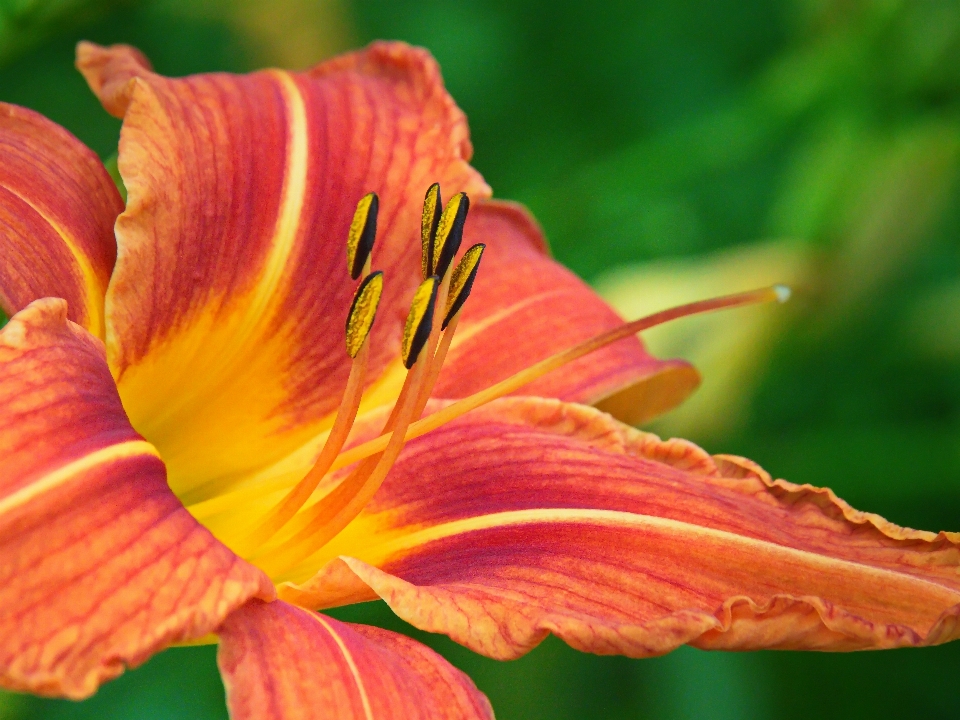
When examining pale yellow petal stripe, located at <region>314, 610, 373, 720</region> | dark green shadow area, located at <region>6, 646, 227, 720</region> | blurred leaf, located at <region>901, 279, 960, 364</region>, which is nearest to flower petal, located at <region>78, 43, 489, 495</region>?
pale yellow petal stripe, located at <region>314, 610, 373, 720</region>

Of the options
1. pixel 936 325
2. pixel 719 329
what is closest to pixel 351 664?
pixel 719 329

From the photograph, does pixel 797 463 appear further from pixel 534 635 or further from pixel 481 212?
pixel 534 635

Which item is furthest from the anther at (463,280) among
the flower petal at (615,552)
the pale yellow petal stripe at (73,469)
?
the pale yellow petal stripe at (73,469)

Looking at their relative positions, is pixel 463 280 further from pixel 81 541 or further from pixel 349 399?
pixel 81 541

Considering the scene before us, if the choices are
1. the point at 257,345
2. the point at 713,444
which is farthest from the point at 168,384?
the point at 713,444

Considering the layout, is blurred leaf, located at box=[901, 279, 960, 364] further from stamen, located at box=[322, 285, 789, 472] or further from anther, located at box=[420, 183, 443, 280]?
anther, located at box=[420, 183, 443, 280]
